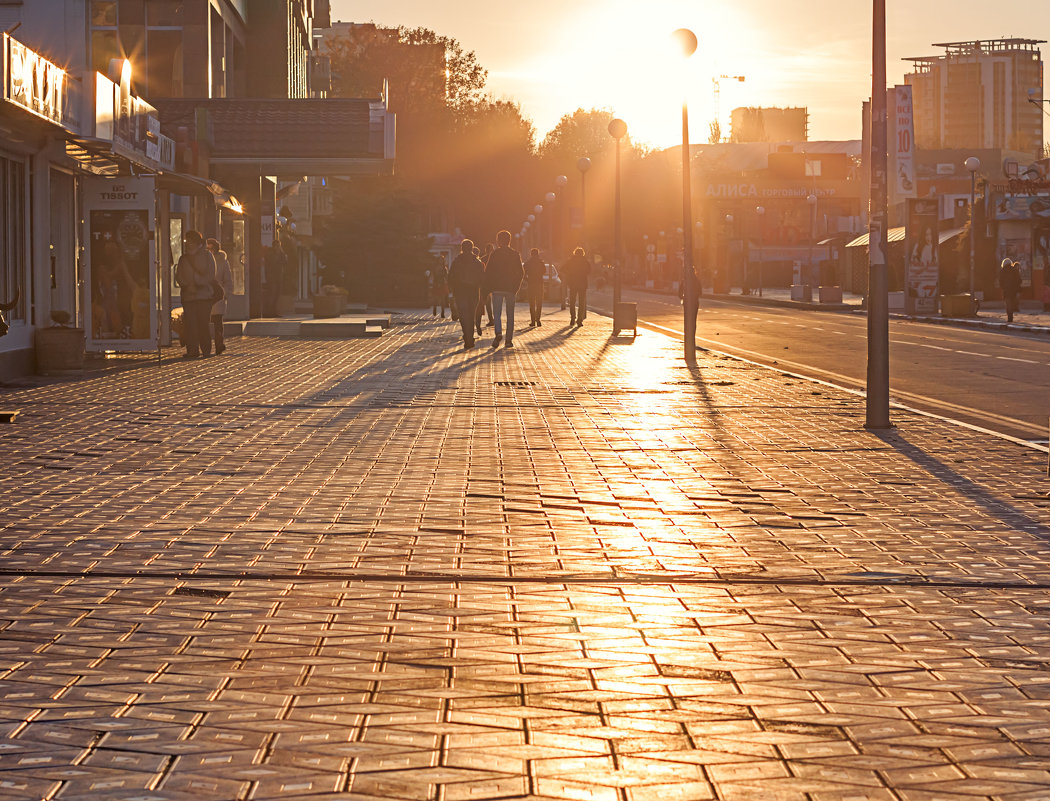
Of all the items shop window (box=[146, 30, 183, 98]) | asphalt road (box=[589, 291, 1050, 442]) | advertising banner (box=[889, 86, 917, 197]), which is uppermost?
shop window (box=[146, 30, 183, 98])

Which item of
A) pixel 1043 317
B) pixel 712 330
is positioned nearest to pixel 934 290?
pixel 1043 317

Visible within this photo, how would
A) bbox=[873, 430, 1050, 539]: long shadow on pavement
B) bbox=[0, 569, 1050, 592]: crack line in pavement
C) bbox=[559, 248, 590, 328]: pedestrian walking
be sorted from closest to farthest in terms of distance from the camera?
bbox=[0, 569, 1050, 592]: crack line in pavement, bbox=[873, 430, 1050, 539]: long shadow on pavement, bbox=[559, 248, 590, 328]: pedestrian walking

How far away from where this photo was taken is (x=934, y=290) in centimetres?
4681

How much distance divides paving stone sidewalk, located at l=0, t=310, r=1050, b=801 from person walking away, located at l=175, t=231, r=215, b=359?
1096 cm

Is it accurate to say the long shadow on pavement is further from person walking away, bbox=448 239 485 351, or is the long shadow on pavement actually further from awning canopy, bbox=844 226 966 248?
awning canopy, bbox=844 226 966 248

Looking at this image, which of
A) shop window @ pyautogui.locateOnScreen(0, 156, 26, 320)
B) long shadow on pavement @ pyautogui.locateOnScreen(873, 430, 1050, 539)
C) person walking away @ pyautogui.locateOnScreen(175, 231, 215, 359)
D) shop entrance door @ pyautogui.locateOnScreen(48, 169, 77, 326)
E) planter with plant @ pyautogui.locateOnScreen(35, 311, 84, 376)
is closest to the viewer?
long shadow on pavement @ pyautogui.locateOnScreen(873, 430, 1050, 539)

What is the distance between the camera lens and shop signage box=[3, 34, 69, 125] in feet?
52.9

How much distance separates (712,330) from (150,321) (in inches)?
623

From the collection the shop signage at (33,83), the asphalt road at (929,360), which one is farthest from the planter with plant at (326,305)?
the shop signage at (33,83)

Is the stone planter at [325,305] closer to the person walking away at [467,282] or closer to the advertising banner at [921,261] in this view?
the person walking away at [467,282]

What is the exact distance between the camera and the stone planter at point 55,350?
20594 mm

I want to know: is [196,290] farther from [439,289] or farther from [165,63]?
[439,289]

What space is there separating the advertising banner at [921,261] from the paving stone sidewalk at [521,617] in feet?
114

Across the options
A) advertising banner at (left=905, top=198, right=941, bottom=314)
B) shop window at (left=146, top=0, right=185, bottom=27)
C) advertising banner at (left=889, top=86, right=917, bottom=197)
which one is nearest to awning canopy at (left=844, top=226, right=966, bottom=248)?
advertising banner at (left=905, top=198, right=941, bottom=314)
